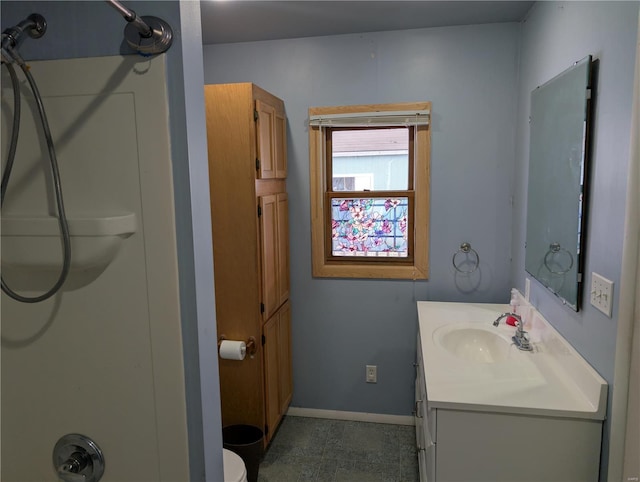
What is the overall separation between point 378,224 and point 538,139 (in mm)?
1118

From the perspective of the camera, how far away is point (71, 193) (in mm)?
1049

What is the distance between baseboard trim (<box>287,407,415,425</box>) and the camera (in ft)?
9.68

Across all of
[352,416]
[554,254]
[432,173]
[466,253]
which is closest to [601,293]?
[554,254]

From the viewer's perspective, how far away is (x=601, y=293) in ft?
4.79

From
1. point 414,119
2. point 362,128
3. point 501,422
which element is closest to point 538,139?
point 414,119

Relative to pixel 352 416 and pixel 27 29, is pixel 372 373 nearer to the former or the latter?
pixel 352 416

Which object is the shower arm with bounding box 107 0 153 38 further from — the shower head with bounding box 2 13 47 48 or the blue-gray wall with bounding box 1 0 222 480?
the shower head with bounding box 2 13 47 48

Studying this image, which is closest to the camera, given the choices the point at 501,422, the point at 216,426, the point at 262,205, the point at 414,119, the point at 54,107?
the point at 54,107

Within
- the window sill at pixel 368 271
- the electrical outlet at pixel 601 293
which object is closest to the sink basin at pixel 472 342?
the window sill at pixel 368 271

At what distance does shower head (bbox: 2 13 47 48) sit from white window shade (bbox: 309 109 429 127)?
1.88 meters

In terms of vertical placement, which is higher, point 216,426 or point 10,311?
point 10,311

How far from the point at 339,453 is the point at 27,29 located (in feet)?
8.33

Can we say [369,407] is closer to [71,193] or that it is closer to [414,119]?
[414,119]

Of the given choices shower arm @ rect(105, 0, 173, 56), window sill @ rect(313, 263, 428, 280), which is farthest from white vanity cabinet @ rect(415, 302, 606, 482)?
shower arm @ rect(105, 0, 173, 56)
